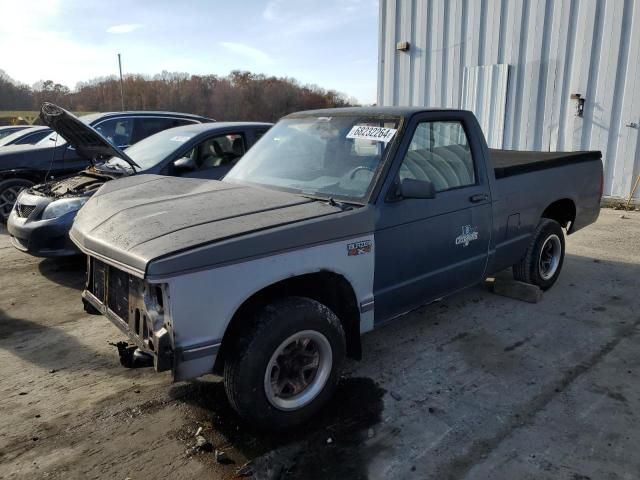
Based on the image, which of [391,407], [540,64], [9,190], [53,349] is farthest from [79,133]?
[540,64]

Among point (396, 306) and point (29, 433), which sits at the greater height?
point (396, 306)

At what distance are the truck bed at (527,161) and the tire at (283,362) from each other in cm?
228

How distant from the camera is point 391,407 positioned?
3.10 metres

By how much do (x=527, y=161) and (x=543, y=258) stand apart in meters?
1.08

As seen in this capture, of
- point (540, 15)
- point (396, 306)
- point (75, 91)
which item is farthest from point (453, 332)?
point (75, 91)

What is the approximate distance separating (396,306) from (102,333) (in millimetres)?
2578

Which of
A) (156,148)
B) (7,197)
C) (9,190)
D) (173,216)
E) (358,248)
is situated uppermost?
(156,148)

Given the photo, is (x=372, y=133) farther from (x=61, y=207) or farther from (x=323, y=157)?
(x=61, y=207)

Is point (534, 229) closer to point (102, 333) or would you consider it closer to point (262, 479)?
point (262, 479)

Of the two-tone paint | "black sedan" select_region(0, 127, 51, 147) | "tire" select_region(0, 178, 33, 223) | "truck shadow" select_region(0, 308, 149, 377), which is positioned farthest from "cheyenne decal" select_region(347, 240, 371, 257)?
"black sedan" select_region(0, 127, 51, 147)

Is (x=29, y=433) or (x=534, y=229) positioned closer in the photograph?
(x=29, y=433)

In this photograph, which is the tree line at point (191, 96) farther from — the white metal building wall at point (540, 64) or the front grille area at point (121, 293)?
the front grille area at point (121, 293)

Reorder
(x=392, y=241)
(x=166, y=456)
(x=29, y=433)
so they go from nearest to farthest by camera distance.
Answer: (x=166, y=456) → (x=29, y=433) → (x=392, y=241)

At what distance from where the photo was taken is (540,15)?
31.6 ft
